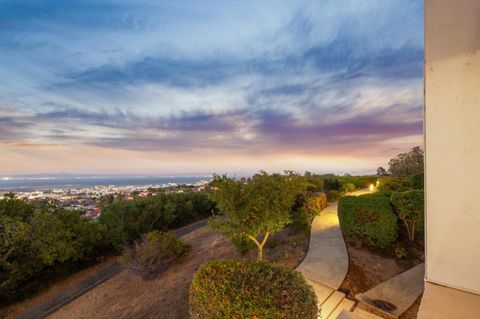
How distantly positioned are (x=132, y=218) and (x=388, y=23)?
14590mm

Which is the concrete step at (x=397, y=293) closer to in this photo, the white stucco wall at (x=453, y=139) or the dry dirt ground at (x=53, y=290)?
the white stucco wall at (x=453, y=139)

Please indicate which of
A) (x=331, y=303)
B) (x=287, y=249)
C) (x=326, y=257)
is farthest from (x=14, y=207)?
(x=326, y=257)

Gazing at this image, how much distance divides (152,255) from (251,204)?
434cm

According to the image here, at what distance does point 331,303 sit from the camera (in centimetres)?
420

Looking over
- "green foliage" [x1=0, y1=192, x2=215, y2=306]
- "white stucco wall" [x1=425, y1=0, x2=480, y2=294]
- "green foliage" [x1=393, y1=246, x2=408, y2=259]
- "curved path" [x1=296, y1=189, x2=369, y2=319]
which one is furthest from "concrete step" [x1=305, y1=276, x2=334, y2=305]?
"green foliage" [x1=0, y1=192, x2=215, y2=306]

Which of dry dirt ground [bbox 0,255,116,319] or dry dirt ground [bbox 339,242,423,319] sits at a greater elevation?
dry dirt ground [bbox 339,242,423,319]

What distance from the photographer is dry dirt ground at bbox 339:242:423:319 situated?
478 cm

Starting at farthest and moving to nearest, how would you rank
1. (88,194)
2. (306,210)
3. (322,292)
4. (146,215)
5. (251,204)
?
(88,194) → (146,215) → (306,210) → (251,204) → (322,292)

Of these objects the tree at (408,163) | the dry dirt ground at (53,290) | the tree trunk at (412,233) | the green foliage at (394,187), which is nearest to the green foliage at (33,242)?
the dry dirt ground at (53,290)

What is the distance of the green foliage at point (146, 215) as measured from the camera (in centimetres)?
914

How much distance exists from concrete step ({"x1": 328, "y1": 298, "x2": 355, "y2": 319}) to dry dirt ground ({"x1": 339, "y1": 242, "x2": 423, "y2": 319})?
27cm

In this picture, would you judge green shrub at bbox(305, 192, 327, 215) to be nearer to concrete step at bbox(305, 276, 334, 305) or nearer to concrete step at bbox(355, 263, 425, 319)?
concrete step at bbox(355, 263, 425, 319)

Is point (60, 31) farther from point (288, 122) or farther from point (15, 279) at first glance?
point (288, 122)

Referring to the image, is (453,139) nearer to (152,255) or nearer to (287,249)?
(287,249)
